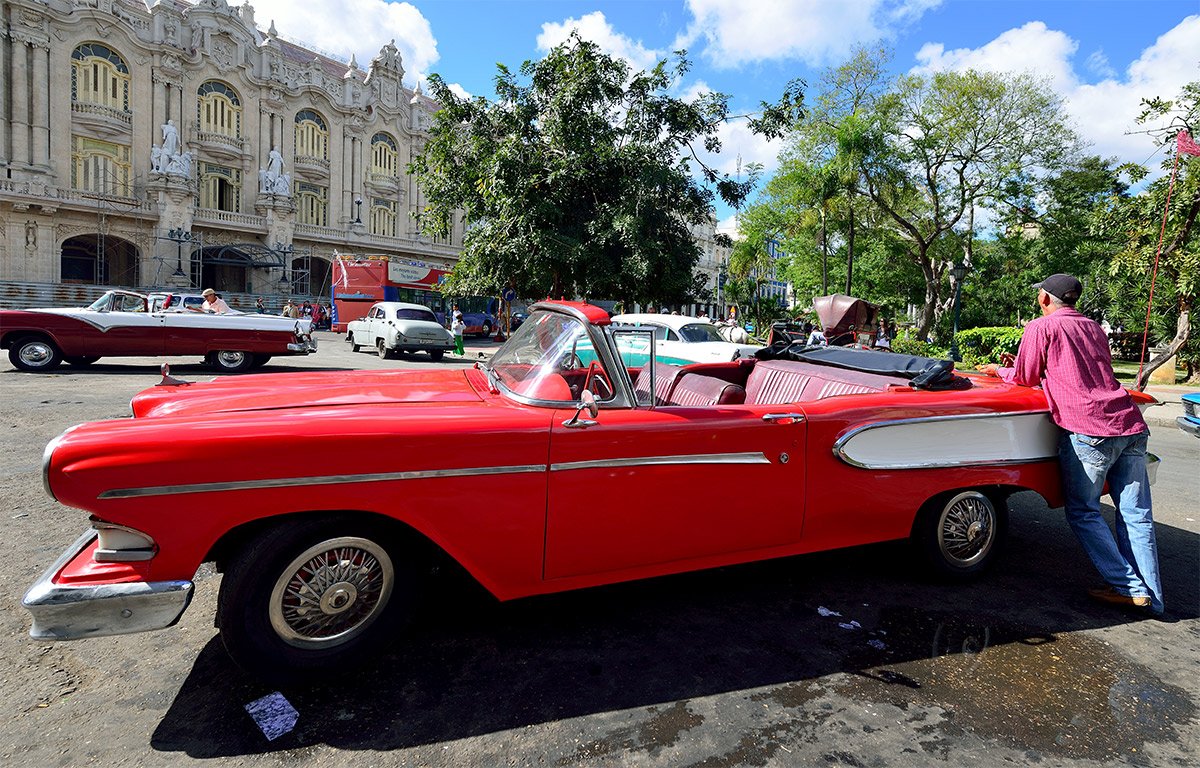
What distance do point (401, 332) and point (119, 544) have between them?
1687 cm

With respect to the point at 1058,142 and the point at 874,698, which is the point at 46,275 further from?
the point at 1058,142

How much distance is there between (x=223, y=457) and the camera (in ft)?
7.50

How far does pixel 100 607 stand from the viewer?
2.21 metres

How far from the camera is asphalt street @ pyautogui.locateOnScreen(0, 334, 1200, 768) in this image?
2.25m

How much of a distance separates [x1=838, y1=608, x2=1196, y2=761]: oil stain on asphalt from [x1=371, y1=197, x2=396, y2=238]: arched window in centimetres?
4850

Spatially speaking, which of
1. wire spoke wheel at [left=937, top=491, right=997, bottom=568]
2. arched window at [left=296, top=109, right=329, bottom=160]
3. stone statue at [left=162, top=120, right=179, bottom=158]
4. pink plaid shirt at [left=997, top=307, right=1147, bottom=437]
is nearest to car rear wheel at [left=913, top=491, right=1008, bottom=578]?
wire spoke wheel at [left=937, top=491, right=997, bottom=568]

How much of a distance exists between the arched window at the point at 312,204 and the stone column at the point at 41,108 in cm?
1273

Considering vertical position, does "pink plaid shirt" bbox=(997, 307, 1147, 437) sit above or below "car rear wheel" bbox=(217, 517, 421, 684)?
above

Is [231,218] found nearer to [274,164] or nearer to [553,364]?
[274,164]

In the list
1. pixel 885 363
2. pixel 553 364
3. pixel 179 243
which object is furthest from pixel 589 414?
pixel 179 243

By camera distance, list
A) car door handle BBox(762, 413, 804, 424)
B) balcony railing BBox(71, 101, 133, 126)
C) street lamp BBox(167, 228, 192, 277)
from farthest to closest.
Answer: street lamp BBox(167, 228, 192, 277) < balcony railing BBox(71, 101, 133, 126) < car door handle BBox(762, 413, 804, 424)

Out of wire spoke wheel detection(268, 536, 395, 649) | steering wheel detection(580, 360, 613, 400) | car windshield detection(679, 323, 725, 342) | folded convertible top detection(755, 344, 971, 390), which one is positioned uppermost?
car windshield detection(679, 323, 725, 342)

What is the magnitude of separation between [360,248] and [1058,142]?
3887 cm

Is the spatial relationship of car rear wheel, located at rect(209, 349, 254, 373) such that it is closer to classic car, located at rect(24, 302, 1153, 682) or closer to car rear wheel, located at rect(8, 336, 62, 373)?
car rear wheel, located at rect(8, 336, 62, 373)
